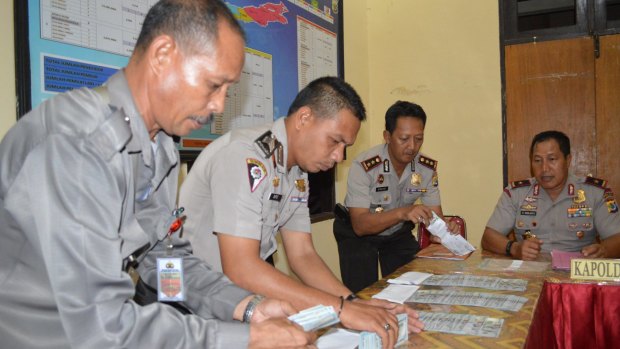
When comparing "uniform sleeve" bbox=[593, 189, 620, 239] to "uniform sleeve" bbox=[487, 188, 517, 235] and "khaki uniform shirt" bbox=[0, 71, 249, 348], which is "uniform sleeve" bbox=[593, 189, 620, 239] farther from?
"khaki uniform shirt" bbox=[0, 71, 249, 348]

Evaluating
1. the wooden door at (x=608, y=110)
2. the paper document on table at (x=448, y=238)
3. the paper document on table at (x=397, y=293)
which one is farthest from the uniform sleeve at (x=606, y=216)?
the paper document on table at (x=397, y=293)

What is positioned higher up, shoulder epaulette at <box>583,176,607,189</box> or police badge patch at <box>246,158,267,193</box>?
police badge patch at <box>246,158,267,193</box>

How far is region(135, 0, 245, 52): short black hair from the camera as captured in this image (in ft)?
3.41

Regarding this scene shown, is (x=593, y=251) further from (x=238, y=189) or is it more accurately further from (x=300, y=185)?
(x=238, y=189)

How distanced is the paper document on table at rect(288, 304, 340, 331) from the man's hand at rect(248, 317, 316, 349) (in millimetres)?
56

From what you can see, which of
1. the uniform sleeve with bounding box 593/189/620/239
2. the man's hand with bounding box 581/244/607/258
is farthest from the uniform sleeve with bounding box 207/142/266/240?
the uniform sleeve with bounding box 593/189/620/239

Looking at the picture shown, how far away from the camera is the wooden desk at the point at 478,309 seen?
1.39 m

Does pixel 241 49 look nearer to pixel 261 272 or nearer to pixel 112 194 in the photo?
pixel 112 194

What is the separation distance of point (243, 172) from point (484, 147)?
3.28m

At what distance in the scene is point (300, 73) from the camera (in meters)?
3.64

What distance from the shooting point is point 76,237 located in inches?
32.4

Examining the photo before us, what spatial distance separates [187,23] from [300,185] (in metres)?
1.05

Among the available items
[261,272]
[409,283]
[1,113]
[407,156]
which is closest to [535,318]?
[409,283]

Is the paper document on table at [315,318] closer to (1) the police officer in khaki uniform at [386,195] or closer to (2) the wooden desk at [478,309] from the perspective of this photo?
(2) the wooden desk at [478,309]
